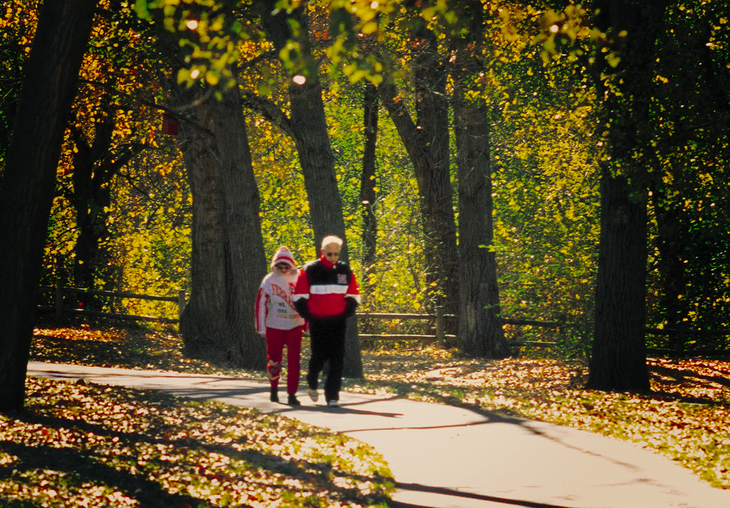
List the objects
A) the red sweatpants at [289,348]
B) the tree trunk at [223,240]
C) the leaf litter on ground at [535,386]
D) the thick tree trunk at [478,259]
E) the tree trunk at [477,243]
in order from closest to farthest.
Result: the leaf litter on ground at [535,386] < the red sweatpants at [289,348] < the tree trunk at [223,240] < the tree trunk at [477,243] < the thick tree trunk at [478,259]

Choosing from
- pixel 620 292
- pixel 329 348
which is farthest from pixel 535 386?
pixel 329 348

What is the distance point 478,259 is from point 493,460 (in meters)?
13.0

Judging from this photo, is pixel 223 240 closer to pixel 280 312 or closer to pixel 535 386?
pixel 535 386

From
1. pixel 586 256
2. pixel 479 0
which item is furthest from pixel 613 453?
pixel 479 0

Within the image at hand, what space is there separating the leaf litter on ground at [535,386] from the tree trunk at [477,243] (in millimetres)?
800

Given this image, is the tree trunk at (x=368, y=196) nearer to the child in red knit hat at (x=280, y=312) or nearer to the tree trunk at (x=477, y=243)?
the tree trunk at (x=477, y=243)

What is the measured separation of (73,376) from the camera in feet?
43.0

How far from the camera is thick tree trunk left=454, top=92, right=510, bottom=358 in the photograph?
2042 centimetres

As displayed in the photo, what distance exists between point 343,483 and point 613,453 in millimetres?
3063

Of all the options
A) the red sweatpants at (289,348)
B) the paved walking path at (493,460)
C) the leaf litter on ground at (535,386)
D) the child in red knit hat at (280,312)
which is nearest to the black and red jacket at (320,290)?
the child in red knit hat at (280,312)

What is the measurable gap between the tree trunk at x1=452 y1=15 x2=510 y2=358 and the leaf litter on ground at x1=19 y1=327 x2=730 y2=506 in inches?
31.5

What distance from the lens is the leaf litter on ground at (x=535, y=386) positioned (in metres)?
9.80

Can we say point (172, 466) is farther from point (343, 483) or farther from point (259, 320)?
point (259, 320)

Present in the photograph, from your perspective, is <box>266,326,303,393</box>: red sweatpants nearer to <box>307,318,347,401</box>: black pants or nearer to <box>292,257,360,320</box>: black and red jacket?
<box>307,318,347,401</box>: black pants
